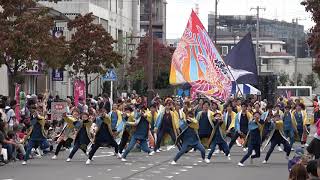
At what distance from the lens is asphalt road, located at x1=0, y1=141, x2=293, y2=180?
58.9 ft

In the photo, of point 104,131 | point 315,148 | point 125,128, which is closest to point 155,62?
point 125,128

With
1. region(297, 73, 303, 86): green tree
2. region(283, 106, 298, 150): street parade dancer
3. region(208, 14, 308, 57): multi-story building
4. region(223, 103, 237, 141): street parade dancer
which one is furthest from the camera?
region(208, 14, 308, 57): multi-story building

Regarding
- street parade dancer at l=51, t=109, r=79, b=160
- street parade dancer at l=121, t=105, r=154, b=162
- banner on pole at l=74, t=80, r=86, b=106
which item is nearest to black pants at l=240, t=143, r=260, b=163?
street parade dancer at l=121, t=105, r=154, b=162

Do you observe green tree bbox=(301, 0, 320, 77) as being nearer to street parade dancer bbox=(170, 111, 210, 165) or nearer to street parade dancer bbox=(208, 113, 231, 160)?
street parade dancer bbox=(208, 113, 231, 160)

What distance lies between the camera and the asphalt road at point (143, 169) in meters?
18.0

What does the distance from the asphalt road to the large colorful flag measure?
28.0ft

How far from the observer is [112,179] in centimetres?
1717

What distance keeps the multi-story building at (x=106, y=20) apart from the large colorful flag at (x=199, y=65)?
47.7 ft

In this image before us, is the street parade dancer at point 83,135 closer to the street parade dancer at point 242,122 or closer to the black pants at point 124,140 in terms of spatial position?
the black pants at point 124,140

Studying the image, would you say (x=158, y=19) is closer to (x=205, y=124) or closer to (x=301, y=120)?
(x=301, y=120)

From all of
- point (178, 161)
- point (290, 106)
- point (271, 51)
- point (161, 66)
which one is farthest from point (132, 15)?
point (178, 161)

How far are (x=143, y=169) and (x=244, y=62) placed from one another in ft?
55.6

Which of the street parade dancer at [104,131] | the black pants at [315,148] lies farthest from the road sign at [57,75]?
the black pants at [315,148]

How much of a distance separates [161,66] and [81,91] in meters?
39.3
